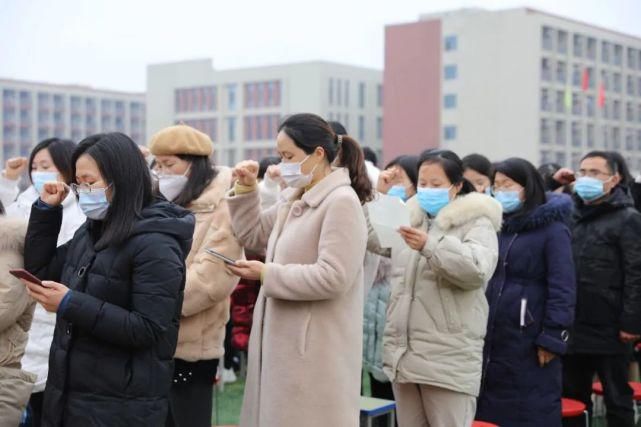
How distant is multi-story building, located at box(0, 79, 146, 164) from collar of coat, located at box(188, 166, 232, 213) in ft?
265

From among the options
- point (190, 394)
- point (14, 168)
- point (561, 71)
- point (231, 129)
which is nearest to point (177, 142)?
point (190, 394)

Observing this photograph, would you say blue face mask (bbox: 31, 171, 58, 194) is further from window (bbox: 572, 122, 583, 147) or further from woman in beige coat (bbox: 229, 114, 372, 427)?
window (bbox: 572, 122, 583, 147)

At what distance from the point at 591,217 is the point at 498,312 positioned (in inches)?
51.0

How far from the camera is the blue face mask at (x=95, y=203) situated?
344 cm

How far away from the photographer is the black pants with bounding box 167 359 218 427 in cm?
449

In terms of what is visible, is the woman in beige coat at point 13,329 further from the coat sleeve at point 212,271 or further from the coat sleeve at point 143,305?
the coat sleeve at point 212,271

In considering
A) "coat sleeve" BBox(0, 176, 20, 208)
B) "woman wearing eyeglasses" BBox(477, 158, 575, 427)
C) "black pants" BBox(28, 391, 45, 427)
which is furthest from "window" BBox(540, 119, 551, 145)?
"black pants" BBox(28, 391, 45, 427)

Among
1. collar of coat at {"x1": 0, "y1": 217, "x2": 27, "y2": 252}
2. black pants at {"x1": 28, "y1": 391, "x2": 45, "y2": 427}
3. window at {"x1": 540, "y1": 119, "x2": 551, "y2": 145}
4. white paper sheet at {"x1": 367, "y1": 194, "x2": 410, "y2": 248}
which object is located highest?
window at {"x1": 540, "y1": 119, "x2": 551, "y2": 145}

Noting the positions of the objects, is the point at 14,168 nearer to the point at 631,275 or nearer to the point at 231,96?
the point at 631,275

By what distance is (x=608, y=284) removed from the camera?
628cm

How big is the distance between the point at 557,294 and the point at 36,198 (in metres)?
2.87

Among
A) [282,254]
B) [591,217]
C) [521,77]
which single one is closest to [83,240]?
[282,254]

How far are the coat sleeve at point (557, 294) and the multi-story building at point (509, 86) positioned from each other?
61256mm

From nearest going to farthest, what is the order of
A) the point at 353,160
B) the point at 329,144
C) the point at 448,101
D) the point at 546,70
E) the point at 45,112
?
the point at 329,144 → the point at 353,160 → the point at 546,70 → the point at 448,101 → the point at 45,112
